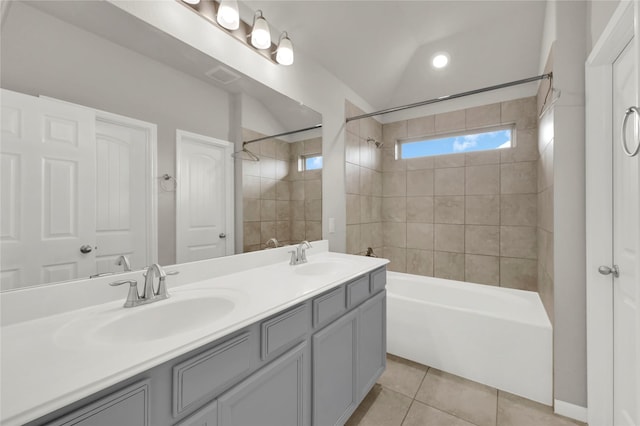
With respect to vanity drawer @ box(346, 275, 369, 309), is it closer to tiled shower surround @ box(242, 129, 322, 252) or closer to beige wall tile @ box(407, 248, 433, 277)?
tiled shower surround @ box(242, 129, 322, 252)

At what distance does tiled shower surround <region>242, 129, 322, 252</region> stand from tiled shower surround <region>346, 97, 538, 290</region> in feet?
1.96

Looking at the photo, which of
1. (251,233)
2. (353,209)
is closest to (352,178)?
(353,209)

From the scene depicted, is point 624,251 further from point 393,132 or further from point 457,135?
point 393,132

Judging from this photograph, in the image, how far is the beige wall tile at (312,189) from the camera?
6.78 feet

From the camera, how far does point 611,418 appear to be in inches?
55.6

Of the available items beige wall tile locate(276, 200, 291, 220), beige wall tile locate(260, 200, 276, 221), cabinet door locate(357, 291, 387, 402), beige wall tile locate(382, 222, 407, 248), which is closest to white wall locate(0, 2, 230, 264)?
beige wall tile locate(260, 200, 276, 221)

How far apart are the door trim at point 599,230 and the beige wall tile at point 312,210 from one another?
5.46 ft

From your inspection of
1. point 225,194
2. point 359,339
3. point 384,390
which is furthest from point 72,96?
point 384,390

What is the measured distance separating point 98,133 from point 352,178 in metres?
2.01

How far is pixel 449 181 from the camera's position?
2875 mm

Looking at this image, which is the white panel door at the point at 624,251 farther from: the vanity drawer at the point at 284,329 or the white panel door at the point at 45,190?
the white panel door at the point at 45,190

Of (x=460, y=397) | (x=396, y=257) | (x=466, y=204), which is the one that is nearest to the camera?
(x=460, y=397)

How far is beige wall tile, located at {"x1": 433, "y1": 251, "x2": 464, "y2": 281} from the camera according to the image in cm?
281

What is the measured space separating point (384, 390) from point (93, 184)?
2044 mm
